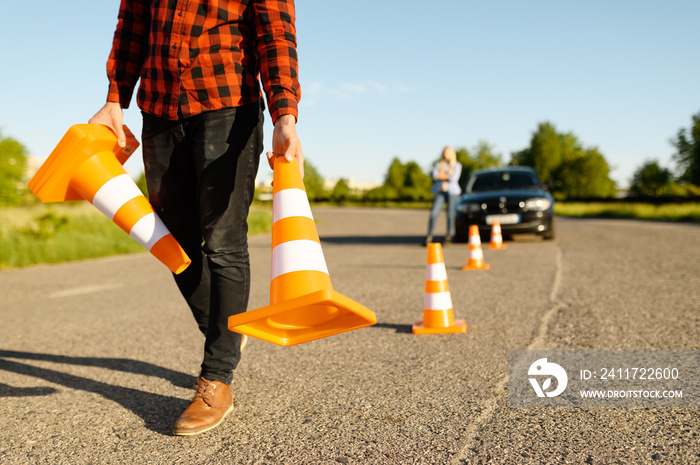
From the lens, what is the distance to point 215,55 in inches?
97.0

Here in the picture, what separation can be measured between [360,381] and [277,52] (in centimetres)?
170

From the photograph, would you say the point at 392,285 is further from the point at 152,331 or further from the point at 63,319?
the point at 63,319

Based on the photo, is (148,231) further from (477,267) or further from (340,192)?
(340,192)

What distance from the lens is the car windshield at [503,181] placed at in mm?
11684

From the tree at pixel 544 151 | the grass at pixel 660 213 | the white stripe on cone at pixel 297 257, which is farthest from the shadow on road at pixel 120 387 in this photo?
the tree at pixel 544 151

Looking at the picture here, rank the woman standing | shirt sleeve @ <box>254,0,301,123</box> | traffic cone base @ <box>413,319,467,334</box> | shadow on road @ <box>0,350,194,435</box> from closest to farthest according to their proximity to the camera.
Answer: shirt sleeve @ <box>254,0,301,123</box> → shadow on road @ <box>0,350,194,435</box> → traffic cone base @ <box>413,319,467,334</box> → the woman standing

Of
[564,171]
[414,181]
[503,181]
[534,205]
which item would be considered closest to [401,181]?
[414,181]

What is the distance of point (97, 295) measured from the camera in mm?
6629

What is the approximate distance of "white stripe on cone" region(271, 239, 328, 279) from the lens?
206cm

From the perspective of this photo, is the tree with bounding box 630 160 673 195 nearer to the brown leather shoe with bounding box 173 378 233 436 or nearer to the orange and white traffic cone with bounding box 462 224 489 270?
the orange and white traffic cone with bounding box 462 224 489 270

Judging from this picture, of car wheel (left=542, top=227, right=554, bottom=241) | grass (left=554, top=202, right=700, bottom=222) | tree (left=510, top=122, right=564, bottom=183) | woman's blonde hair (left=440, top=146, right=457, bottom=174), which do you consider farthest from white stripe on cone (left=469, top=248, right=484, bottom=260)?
tree (left=510, top=122, right=564, bottom=183)

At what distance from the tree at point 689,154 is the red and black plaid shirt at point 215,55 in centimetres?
4222

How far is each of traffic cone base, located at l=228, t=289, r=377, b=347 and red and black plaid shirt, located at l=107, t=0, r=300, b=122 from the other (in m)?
0.86
